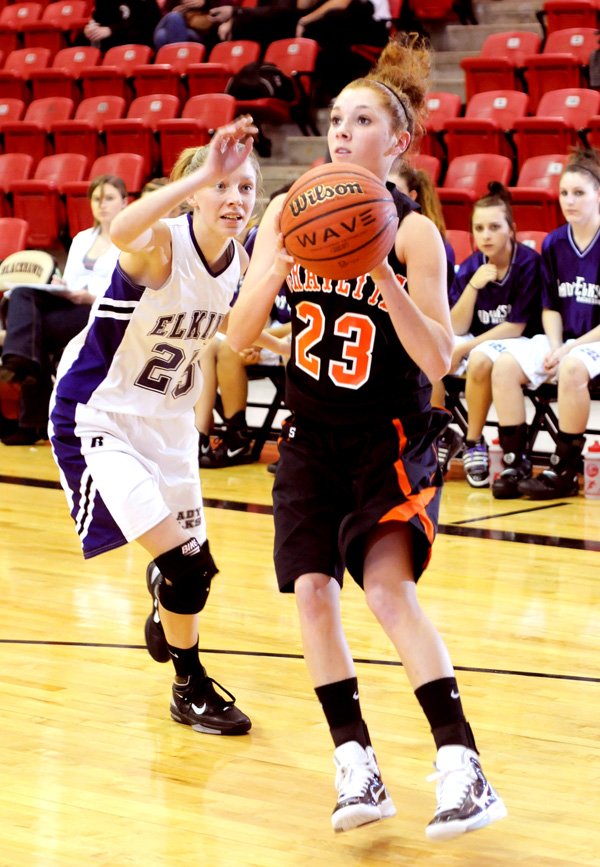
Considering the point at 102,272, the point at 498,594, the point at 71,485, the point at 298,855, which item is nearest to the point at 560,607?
the point at 498,594

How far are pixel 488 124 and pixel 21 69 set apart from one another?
5581mm

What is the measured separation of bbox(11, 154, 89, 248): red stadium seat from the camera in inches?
390

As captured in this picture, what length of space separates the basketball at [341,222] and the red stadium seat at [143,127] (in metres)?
7.82

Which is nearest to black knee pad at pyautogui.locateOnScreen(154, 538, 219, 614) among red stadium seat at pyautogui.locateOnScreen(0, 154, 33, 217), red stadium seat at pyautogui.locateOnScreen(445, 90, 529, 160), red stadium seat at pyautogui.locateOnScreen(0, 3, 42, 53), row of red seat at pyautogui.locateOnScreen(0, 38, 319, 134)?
red stadium seat at pyautogui.locateOnScreen(445, 90, 529, 160)

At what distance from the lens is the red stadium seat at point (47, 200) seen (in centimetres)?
991

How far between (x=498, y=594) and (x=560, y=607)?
0.26 meters

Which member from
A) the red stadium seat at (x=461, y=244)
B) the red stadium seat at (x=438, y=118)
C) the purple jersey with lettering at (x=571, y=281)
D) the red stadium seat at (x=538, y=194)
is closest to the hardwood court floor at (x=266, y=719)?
the purple jersey with lettering at (x=571, y=281)

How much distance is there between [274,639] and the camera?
3.95 m

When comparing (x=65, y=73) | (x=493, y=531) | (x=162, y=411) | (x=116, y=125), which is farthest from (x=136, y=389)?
(x=65, y=73)

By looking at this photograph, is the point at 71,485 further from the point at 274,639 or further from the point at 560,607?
the point at 560,607

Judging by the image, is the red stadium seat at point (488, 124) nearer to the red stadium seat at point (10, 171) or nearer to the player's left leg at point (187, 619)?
the red stadium seat at point (10, 171)

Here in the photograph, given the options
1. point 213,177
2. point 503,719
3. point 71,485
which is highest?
point 213,177

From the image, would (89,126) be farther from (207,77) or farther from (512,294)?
(512,294)

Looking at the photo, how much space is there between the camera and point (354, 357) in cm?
258
